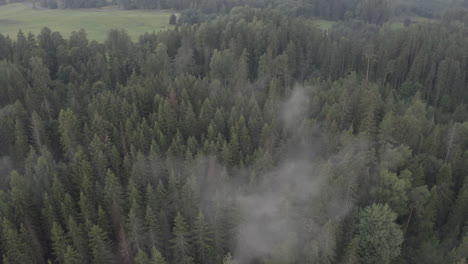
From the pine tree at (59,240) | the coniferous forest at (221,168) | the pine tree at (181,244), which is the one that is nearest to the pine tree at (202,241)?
the coniferous forest at (221,168)

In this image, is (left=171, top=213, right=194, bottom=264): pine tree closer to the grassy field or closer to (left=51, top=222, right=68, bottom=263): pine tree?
(left=51, top=222, right=68, bottom=263): pine tree

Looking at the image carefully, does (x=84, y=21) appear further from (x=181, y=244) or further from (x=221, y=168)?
(x=181, y=244)

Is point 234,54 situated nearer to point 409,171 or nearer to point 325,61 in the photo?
point 325,61

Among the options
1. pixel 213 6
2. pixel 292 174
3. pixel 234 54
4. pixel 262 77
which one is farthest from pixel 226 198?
pixel 213 6

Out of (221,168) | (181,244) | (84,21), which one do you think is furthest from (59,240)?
(84,21)

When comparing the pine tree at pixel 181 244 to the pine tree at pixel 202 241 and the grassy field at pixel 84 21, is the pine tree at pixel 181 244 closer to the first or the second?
the pine tree at pixel 202 241
